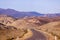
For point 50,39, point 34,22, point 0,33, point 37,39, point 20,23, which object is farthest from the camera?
point 34,22

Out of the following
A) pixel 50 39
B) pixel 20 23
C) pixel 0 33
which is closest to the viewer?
pixel 50 39

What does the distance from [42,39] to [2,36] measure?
8.19 metres

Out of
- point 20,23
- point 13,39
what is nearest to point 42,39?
point 13,39

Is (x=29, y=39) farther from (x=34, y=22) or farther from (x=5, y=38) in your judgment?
(x=34, y=22)

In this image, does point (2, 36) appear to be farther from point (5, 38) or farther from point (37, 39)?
point (37, 39)

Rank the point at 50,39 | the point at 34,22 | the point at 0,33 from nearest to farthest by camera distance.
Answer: the point at 50,39
the point at 0,33
the point at 34,22

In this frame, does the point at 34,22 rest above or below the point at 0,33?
below

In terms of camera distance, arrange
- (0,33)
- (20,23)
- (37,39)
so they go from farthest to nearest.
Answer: (20,23), (0,33), (37,39)

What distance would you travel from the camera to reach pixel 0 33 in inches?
1291

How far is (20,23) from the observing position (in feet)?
237

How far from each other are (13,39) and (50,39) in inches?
278

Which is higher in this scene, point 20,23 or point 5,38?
point 5,38

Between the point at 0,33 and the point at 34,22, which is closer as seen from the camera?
the point at 0,33

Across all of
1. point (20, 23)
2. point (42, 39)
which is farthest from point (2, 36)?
point (20, 23)
